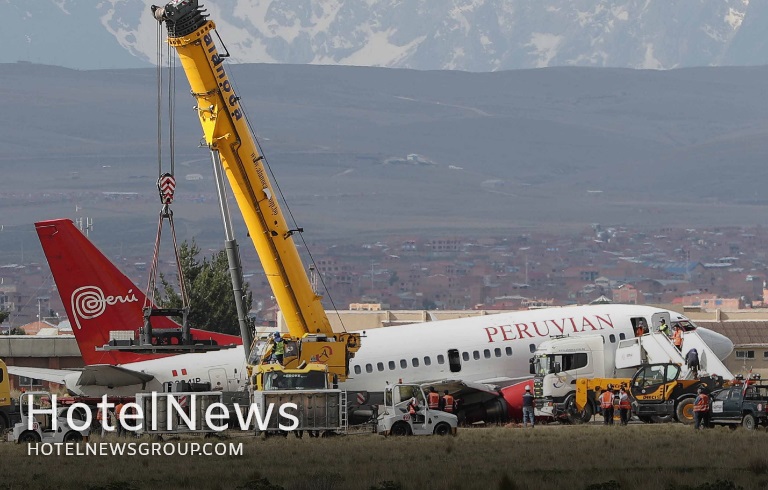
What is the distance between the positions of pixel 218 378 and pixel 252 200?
8884mm

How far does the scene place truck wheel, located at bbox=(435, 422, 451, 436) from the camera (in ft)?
178

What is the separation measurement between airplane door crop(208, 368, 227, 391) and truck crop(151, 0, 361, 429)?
13.5ft

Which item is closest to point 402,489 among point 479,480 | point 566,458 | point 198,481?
point 479,480

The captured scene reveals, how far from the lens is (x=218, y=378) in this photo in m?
64.6

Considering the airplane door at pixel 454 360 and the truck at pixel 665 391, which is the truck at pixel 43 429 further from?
the truck at pixel 665 391

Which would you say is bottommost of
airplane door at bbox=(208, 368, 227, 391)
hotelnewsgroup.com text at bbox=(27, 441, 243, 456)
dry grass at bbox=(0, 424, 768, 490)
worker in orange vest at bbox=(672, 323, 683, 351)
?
dry grass at bbox=(0, 424, 768, 490)

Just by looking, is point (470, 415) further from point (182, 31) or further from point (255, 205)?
point (182, 31)

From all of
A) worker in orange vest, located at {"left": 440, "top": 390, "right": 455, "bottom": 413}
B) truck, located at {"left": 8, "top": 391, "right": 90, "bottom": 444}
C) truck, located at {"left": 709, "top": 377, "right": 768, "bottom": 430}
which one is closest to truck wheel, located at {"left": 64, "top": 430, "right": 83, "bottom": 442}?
truck, located at {"left": 8, "top": 391, "right": 90, "bottom": 444}

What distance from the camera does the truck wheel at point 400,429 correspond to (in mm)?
53844

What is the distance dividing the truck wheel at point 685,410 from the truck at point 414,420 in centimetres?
782

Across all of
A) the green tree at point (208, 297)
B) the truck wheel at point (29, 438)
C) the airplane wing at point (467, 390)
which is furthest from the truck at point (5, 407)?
the green tree at point (208, 297)

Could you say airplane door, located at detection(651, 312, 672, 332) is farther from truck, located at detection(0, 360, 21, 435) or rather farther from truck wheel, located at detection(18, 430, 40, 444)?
truck wheel, located at detection(18, 430, 40, 444)

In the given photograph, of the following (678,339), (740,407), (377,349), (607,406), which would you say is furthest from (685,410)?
(377,349)

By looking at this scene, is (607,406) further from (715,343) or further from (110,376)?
(110,376)
